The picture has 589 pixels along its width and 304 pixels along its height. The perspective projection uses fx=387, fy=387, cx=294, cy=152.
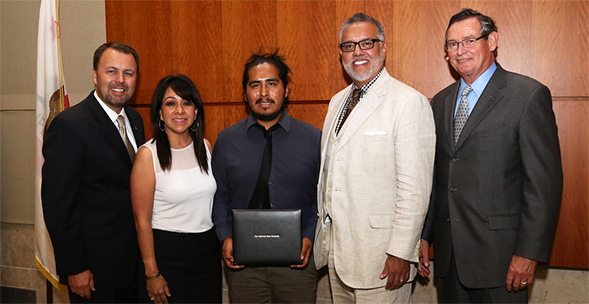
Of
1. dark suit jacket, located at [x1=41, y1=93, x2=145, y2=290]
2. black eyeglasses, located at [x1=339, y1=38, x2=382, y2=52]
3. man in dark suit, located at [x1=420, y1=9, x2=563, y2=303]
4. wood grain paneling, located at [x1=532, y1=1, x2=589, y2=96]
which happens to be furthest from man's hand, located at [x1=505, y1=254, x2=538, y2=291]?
dark suit jacket, located at [x1=41, y1=93, x2=145, y2=290]

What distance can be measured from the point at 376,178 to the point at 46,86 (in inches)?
108

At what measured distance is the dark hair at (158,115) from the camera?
2.16 metres

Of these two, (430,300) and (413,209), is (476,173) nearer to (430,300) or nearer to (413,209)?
(413,209)

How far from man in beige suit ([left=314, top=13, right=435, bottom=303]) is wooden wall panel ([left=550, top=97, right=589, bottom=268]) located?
51.2 inches

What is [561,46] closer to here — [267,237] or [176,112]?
[267,237]

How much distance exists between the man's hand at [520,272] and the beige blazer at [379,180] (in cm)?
43

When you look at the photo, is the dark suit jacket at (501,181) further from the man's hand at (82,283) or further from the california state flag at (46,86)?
the california state flag at (46,86)

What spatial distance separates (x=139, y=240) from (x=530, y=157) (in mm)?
2007

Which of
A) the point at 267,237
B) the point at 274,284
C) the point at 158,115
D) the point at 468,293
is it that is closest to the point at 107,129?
the point at 158,115

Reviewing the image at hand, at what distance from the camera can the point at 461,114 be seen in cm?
199

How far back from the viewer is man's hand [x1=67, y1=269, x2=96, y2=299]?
6.83ft

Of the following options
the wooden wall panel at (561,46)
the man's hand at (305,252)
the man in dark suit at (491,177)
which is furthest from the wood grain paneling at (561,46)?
the man's hand at (305,252)

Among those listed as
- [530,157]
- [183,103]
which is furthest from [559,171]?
[183,103]

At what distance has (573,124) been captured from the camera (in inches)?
99.9
